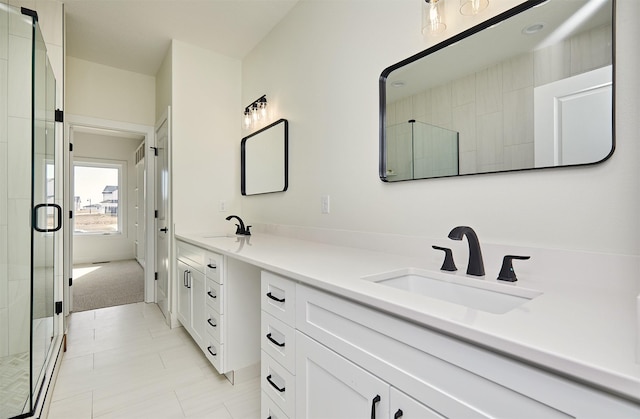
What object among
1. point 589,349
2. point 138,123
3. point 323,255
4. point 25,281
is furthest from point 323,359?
point 138,123

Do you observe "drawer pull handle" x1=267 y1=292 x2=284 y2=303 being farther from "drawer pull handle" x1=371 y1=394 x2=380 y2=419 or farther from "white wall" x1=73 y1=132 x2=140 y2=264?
"white wall" x1=73 y1=132 x2=140 y2=264

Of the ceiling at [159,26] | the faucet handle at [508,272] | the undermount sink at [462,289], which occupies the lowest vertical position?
the undermount sink at [462,289]

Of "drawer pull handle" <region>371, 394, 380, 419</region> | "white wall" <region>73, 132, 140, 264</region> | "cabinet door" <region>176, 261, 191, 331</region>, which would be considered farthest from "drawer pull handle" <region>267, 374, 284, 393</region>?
"white wall" <region>73, 132, 140, 264</region>

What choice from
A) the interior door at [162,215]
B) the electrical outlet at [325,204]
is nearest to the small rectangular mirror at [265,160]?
the electrical outlet at [325,204]

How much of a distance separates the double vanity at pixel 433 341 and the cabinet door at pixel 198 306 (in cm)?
71

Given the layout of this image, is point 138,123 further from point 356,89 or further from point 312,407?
point 312,407

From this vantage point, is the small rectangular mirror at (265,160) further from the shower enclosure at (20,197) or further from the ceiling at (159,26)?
the shower enclosure at (20,197)

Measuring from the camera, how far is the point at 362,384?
35.1 inches

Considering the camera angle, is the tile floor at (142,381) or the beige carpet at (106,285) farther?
the beige carpet at (106,285)

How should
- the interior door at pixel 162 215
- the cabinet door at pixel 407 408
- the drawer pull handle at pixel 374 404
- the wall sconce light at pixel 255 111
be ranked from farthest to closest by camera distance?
the interior door at pixel 162 215
the wall sconce light at pixel 255 111
the drawer pull handle at pixel 374 404
the cabinet door at pixel 407 408

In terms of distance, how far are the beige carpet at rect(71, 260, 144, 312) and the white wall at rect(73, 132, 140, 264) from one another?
31 cm

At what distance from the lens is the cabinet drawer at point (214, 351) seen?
6.31 feet

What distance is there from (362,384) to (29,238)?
1876 mm

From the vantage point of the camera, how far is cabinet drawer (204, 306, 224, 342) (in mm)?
1920
